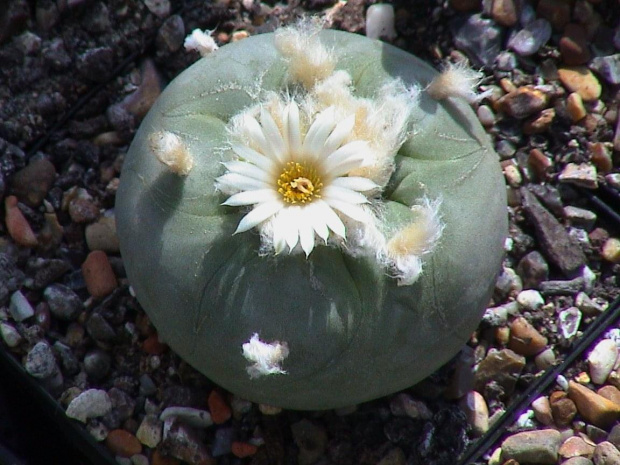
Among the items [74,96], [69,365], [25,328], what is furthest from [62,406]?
[74,96]

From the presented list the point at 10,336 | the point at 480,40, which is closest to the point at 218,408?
the point at 10,336

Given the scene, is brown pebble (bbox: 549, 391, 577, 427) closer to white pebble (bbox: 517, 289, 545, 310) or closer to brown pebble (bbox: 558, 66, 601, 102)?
white pebble (bbox: 517, 289, 545, 310)

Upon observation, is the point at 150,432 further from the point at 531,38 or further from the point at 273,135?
the point at 531,38

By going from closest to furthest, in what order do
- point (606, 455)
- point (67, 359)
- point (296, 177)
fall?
point (296, 177) < point (606, 455) < point (67, 359)

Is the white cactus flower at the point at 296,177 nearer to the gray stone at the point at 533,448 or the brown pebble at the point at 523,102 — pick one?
the gray stone at the point at 533,448

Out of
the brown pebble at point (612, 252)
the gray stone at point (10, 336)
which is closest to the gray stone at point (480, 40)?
the brown pebble at point (612, 252)
